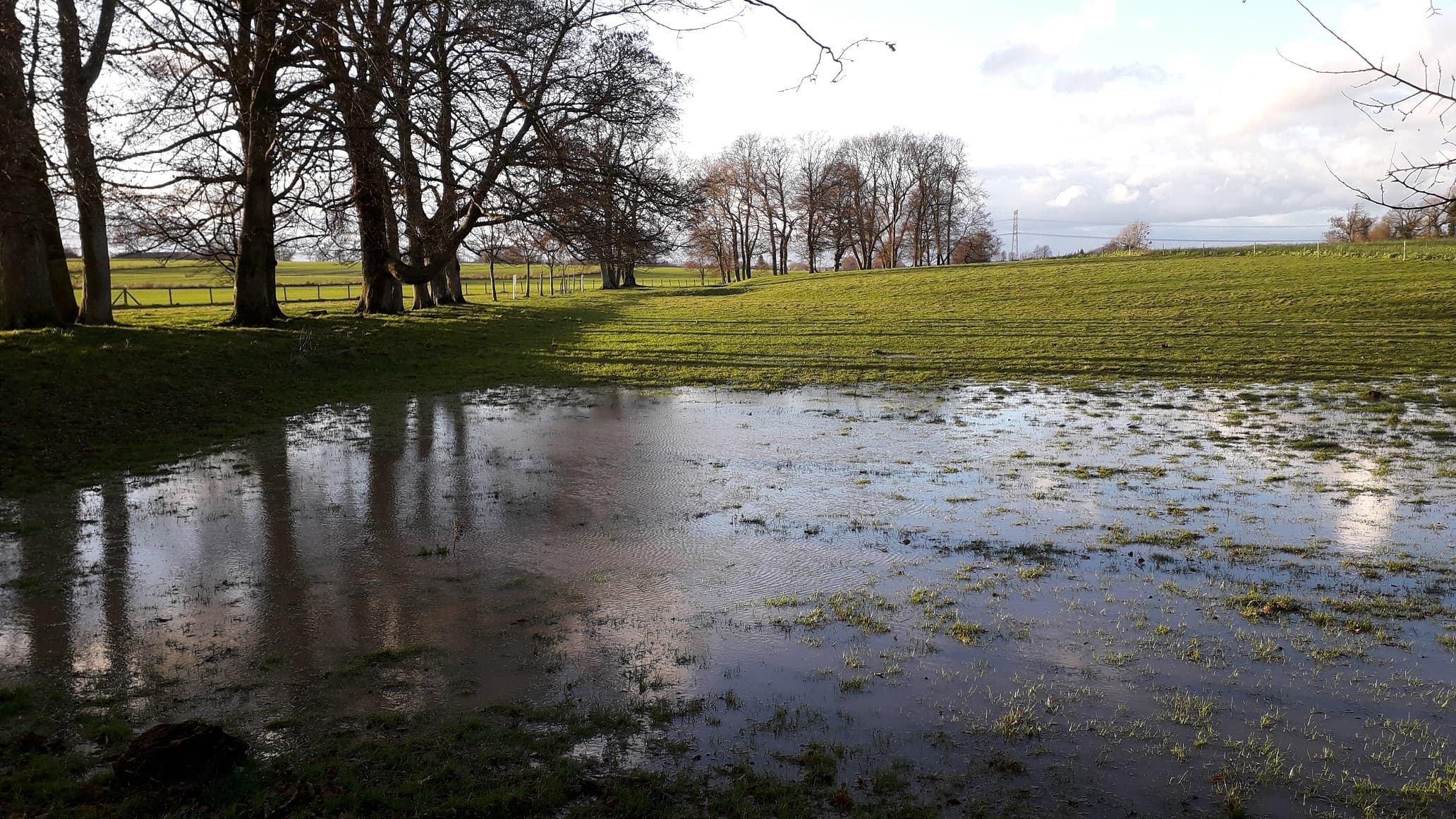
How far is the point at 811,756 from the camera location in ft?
13.1

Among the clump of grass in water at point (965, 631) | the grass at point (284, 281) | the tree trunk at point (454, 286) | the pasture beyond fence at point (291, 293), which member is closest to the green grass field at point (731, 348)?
the tree trunk at point (454, 286)

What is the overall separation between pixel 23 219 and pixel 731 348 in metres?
14.5

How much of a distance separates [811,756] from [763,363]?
16353 mm

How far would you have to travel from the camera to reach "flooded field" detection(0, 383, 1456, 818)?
410 cm

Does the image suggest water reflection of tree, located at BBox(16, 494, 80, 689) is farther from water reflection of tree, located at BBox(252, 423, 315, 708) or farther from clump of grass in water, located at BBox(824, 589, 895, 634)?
clump of grass in water, located at BBox(824, 589, 895, 634)

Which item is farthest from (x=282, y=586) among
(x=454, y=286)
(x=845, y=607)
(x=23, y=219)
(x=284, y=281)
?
(x=284, y=281)

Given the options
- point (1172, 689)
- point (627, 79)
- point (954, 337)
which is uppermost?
point (627, 79)

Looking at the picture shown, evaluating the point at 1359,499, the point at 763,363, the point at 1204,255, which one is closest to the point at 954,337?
the point at 763,363

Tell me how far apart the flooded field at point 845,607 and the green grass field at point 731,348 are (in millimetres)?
2474

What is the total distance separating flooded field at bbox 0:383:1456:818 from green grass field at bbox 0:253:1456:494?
247 cm

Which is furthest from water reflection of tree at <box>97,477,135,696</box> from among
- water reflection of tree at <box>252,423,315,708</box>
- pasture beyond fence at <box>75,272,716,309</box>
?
pasture beyond fence at <box>75,272,716,309</box>

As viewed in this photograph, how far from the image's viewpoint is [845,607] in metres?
5.86

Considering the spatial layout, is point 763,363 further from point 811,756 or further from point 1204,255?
point 1204,255

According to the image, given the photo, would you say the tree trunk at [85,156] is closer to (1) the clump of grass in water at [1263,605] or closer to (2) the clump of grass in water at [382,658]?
(2) the clump of grass in water at [382,658]
